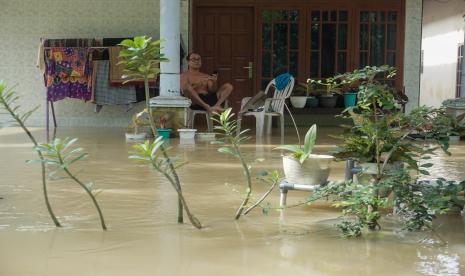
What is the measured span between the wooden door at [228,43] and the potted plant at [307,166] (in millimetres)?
6858

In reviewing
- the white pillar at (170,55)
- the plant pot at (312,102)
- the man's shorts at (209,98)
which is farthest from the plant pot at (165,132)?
the plant pot at (312,102)

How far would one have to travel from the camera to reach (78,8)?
9688 mm

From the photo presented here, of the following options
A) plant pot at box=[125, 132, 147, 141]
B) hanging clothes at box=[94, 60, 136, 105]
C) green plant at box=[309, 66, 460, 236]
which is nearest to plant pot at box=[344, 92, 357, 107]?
hanging clothes at box=[94, 60, 136, 105]

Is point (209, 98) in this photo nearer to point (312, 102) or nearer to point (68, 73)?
point (68, 73)

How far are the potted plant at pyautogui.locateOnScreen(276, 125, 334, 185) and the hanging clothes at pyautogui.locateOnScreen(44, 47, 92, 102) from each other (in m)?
5.99

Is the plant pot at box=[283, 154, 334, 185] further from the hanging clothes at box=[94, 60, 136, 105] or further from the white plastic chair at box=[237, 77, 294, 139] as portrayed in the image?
the hanging clothes at box=[94, 60, 136, 105]

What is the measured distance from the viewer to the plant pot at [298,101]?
9840 mm

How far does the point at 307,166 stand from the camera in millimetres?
3344

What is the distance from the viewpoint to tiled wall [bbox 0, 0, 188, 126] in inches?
379

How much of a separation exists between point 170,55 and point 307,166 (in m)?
4.19

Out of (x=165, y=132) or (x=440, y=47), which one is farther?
(x=440, y=47)

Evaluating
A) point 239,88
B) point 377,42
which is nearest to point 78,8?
point 239,88

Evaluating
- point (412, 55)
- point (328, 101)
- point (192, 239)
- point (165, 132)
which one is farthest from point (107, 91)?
point (192, 239)

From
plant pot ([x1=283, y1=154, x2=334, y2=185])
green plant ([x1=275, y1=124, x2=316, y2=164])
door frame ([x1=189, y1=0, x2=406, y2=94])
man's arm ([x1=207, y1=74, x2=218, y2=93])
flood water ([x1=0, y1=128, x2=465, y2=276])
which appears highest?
door frame ([x1=189, y1=0, x2=406, y2=94])
